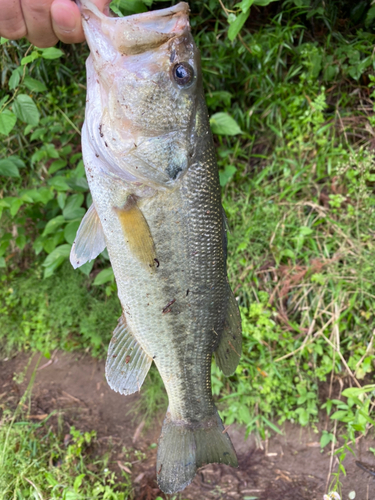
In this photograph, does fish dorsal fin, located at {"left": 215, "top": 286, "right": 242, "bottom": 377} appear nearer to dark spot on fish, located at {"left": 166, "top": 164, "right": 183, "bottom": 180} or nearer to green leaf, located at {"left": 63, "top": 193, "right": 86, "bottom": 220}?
dark spot on fish, located at {"left": 166, "top": 164, "right": 183, "bottom": 180}

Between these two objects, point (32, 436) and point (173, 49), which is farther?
point (32, 436)

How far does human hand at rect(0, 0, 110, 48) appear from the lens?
48.4 inches

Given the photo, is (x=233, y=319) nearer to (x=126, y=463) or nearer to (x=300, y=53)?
(x=126, y=463)

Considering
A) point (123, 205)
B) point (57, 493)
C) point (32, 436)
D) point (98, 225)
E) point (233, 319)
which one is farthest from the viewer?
point (32, 436)

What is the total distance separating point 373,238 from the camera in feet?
8.36

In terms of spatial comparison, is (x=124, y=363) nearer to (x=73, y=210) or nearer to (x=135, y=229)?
(x=135, y=229)

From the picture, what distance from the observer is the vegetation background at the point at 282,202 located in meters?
2.53

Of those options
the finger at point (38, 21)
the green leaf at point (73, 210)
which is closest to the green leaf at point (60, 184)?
the green leaf at point (73, 210)

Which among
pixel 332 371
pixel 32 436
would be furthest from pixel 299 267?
pixel 32 436

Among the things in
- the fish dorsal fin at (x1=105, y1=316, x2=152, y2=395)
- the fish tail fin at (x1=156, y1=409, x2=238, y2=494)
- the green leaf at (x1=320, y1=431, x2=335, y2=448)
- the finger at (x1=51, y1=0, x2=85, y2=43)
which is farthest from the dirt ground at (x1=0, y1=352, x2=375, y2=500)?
the finger at (x1=51, y1=0, x2=85, y2=43)

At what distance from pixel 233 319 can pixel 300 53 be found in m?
2.40

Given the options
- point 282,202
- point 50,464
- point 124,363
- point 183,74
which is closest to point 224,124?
point 282,202

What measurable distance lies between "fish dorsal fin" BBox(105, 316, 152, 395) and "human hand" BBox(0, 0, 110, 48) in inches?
52.4

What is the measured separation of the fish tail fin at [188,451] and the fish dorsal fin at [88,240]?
1.05 m
